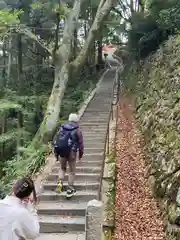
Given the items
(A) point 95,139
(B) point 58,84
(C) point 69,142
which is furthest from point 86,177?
(B) point 58,84

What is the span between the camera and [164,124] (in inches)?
400

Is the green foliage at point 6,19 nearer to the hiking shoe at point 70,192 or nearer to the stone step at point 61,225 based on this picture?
the hiking shoe at point 70,192

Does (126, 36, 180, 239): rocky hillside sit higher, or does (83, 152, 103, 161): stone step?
(126, 36, 180, 239): rocky hillside

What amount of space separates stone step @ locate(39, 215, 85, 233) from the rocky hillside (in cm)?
161

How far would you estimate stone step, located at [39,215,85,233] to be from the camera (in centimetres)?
711

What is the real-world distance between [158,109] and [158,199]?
4468mm

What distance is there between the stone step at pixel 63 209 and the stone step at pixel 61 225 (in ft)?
0.65

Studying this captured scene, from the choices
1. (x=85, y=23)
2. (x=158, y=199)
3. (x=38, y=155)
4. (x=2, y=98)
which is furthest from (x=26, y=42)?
(x=158, y=199)

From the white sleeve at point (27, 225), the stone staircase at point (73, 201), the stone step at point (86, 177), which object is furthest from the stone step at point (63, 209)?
the white sleeve at point (27, 225)

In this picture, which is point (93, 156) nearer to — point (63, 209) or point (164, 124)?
point (164, 124)

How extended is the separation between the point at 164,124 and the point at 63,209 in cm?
399

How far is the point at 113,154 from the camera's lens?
10547mm

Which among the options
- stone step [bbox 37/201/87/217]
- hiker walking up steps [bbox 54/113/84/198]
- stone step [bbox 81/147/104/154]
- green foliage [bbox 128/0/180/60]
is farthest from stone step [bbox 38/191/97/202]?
green foliage [bbox 128/0/180/60]

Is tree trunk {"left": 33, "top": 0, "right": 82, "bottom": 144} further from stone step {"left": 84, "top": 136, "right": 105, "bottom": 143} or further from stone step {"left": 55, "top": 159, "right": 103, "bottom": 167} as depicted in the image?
stone step {"left": 55, "top": 159, "right": 103, "bottom": 167}
